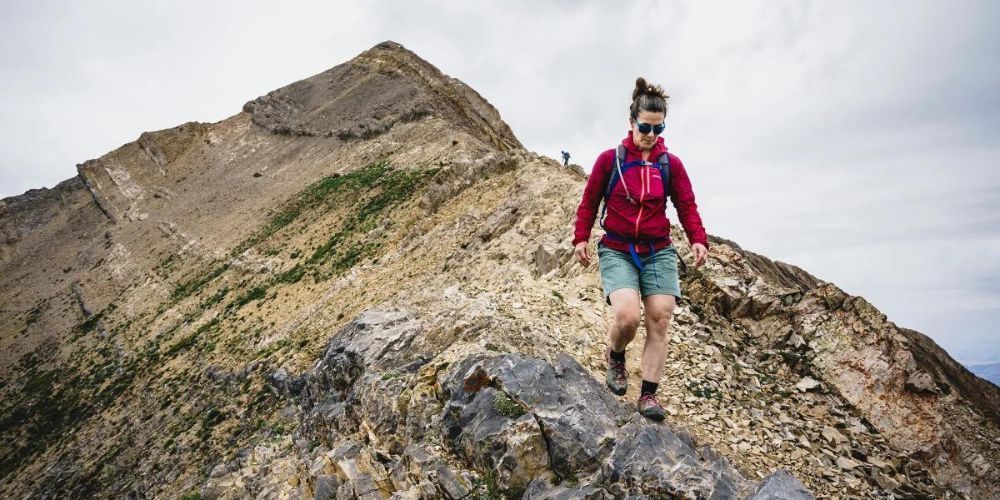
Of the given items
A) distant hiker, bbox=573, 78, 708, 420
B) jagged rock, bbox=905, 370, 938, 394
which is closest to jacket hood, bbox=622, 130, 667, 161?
distant hiker, bbox=573, 78, 708, 420

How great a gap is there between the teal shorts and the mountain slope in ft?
4.64

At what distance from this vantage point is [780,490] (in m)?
4.80

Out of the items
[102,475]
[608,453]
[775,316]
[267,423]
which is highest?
[775,316]

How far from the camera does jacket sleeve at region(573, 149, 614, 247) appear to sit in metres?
5.71

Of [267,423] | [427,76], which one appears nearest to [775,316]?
[267,423]

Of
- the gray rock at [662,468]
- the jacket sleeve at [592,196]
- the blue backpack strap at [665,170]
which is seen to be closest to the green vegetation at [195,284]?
the jacket sleeve at [592,196]

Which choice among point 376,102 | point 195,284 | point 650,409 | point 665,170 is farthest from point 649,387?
point 376,102

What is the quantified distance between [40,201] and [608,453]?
243 feet

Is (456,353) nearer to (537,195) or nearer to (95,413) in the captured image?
(537,195)

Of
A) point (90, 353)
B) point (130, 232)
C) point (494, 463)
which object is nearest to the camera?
point (494, 463)

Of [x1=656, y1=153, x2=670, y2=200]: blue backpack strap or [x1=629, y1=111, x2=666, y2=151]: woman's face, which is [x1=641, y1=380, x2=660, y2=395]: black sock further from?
[x1=629, y1=111, x2=666, y2=151]: woman's face

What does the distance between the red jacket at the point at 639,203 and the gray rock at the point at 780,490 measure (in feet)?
7.42

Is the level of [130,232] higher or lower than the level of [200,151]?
lower

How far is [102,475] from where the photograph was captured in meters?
17.0
